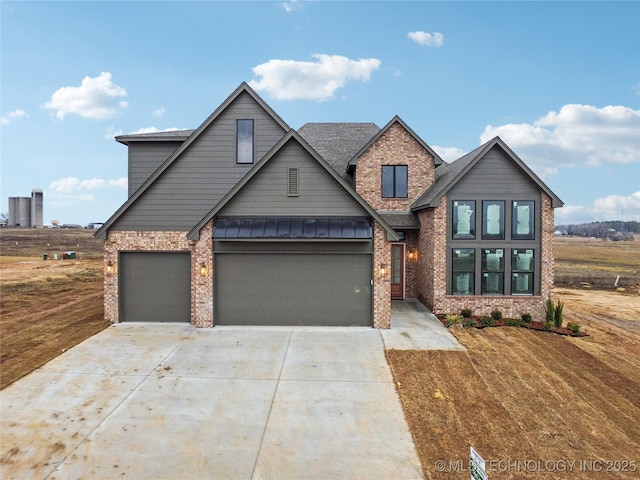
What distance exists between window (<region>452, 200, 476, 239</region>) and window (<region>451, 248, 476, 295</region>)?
631 millimetres

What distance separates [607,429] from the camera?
5949 mm

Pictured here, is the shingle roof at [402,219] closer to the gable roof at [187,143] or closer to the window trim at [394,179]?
the window trim at [394,179]

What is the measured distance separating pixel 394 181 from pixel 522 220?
5.52 m

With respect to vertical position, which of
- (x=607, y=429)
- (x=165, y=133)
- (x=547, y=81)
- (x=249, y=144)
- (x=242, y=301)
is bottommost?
(x=607, y=429)

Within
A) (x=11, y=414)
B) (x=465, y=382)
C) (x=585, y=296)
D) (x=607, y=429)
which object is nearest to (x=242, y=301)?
(x=11, y=414)

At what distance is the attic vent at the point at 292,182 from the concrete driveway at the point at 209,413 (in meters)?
5.01

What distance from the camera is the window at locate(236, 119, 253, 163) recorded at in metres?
12.3

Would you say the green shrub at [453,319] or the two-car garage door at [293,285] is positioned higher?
the two-car garage door at [293,285]

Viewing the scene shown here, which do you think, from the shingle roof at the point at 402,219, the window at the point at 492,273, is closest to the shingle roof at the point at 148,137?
the shingle roof at the point at 402,219

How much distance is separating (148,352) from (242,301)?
328 cm

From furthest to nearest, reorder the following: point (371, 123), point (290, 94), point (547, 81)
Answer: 1. point (290, 94)
2. point (547, 81)
3. point (371, 123)

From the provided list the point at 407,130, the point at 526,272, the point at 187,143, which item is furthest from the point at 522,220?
the point at 187,143

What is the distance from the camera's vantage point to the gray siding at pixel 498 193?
1262 cm

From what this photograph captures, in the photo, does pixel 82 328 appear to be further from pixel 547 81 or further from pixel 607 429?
pixel 547 81
